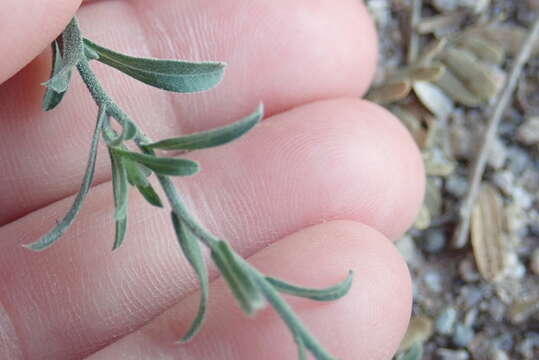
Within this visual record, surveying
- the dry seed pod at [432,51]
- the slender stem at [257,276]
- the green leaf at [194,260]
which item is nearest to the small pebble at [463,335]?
the dry seed pod at [432,51]

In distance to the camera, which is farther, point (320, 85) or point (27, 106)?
point (320, 85)

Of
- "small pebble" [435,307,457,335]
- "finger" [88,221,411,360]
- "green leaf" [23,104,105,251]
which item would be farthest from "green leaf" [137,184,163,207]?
"small pebble" [435,307,457,335]

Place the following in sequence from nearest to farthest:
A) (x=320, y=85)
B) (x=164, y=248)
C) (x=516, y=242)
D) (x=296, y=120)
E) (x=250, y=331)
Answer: (x=250, y=331)
(x=164, y=248)
(x=296, y=120)
(x=320, y=85)
(x=516, y=242)

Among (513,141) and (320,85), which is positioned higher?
(320,85)

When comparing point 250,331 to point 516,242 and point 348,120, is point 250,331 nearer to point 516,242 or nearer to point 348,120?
point 348,120

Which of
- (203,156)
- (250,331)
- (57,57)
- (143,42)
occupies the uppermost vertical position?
(57,57)

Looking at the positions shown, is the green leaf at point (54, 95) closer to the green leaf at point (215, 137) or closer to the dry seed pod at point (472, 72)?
the green leaf at point (215, 137)

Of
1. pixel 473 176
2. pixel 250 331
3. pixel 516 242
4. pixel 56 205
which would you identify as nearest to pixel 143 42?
pixel 56 205

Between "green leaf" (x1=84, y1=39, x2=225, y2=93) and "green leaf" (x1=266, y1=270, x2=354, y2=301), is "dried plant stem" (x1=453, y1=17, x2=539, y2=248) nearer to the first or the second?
"green leaf" (x1=266, y1=270, x2=354, y2=301)
